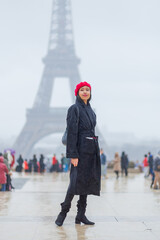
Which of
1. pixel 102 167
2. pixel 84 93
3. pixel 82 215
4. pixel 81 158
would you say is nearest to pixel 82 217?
pixel 82 215

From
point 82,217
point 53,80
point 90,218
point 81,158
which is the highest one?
point 53,80

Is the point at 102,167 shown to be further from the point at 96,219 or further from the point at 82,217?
the point at 82,217

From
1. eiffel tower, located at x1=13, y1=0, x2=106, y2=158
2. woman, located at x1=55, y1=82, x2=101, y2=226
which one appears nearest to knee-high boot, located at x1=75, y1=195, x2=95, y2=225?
woman, located at x1=55, y1=82, x2=101, y2=226

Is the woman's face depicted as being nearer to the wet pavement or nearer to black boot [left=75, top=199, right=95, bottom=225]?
black boot [left=75, top=199, right=95, bottom=225]

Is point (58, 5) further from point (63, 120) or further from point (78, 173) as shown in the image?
point (78, 173)

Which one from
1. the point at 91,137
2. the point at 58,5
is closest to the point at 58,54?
the point at 58,5
